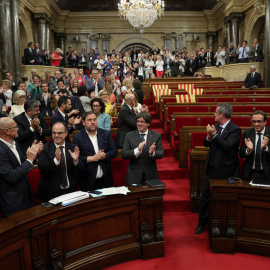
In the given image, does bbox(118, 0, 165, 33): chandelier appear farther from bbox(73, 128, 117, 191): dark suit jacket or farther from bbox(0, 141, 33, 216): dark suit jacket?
bbox(0, 141, 33, 216): dark suit jacket

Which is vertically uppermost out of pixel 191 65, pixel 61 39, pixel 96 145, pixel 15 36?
pixel 61 39

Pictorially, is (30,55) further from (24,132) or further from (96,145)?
(96,145)

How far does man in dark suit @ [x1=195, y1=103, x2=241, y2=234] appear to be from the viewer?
9.11 feet

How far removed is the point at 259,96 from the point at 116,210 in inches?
211

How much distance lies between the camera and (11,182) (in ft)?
7.15

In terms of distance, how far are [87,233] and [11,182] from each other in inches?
26.6

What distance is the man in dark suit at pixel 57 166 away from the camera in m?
2.52

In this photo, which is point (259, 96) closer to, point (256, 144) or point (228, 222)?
point (256, 144)

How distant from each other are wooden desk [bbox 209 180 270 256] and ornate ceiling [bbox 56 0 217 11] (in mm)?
15419

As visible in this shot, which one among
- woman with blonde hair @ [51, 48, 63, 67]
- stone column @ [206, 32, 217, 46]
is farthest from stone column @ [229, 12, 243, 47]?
woman with blonde hair @ [51, 48, 63, 67]

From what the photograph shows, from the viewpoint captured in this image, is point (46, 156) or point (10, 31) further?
point (10, 31)

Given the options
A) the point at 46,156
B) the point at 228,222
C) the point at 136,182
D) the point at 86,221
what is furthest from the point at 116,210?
the point at 228,222

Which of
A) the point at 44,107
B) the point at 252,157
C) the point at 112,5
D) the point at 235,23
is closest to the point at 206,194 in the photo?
the point at 252,157

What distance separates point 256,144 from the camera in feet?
9.25
